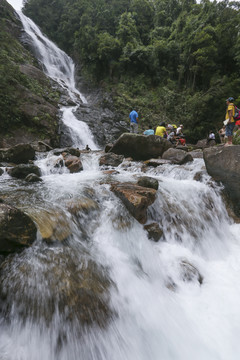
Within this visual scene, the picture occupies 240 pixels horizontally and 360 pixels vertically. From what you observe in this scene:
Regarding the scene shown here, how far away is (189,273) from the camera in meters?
3.05

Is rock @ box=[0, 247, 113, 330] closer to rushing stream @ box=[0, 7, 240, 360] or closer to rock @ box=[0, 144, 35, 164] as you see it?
rushing stream @ box=[0, 7, 240, 360]

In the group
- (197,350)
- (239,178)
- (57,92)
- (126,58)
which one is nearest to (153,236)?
(197,350)

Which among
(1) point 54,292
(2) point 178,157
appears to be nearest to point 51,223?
(1) point 54,292

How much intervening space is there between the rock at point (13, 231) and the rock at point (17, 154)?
19.3ft

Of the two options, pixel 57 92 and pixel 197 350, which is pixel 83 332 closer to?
pixel 197 350

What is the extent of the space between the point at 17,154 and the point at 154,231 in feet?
20.6

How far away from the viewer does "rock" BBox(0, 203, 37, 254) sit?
2086mm

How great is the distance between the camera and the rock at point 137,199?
12.0 ft

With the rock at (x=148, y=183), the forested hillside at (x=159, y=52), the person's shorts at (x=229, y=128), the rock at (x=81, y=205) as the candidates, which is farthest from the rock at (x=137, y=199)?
the forested hillside at (x=159, y=52)

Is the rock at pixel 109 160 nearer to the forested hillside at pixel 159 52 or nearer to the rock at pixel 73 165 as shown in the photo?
the rock at pixel 73 165

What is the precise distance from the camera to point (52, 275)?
6.78 feet

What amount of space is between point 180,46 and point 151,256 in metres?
25.1

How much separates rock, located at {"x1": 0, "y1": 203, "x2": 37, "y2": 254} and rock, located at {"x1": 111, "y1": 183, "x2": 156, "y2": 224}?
6.17 ft

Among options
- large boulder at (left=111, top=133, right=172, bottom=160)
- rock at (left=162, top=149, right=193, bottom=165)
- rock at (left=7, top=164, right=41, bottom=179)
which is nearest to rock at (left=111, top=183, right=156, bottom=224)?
Result: rock at (left=7, top=164, right=41, bottom=179)
